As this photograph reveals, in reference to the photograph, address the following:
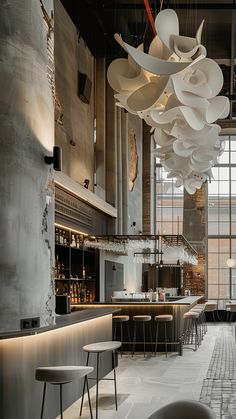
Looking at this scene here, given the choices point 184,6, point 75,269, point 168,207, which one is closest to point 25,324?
point 75,269

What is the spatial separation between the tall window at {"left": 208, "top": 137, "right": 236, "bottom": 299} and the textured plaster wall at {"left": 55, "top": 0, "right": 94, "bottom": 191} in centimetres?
939

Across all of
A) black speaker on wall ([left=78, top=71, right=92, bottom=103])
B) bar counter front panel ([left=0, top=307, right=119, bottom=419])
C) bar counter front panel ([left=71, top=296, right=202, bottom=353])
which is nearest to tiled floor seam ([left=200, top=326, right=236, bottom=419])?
bar counter front panel ([left=71, top=296, right=202, bottom=353])

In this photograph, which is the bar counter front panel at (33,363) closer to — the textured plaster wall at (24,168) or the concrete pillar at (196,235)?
the textured plaster wall at (24,168)

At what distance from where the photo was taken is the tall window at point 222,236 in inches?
899

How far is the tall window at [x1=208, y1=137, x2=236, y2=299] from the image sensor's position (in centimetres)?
2284

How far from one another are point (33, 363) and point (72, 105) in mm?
7966

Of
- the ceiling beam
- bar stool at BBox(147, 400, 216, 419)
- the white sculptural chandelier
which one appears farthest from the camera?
the ceiling beam

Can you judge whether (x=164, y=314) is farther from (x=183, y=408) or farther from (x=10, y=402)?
(x=183, y=408)

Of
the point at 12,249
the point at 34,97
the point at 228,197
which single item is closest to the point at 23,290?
the point at 12,249

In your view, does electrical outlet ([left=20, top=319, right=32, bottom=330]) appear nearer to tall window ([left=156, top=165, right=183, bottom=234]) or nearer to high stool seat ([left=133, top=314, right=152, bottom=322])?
high stool seat ([left=133, top=314, right=152, bottom=322])

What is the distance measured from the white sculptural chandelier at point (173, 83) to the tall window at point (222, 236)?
17.0 meters

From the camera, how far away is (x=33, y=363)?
18.2 feet

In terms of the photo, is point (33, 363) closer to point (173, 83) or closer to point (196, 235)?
point (173, 83)

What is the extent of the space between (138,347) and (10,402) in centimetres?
680
